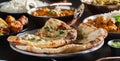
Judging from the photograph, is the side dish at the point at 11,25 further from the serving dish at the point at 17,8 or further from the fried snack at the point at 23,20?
the serving dish at the point at 17,8

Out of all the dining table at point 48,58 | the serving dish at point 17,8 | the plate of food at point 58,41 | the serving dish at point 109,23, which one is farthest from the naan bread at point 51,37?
the serving dish at point 17,8

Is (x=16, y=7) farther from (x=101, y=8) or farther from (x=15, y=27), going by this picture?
(x=101, y=8)

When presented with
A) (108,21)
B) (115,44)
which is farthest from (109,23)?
(115,44)

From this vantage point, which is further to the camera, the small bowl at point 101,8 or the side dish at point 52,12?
the small bowl at point 101,8

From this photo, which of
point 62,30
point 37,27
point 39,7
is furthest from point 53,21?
point 39,7

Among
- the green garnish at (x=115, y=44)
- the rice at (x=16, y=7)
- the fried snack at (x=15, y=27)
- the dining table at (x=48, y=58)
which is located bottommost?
the dining table at (x=48, y=58)

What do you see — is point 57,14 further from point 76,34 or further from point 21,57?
point 21,57

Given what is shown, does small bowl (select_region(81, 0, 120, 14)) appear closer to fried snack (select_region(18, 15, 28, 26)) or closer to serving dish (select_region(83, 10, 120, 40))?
serving dish (select_region(83, 10, 120, 40))

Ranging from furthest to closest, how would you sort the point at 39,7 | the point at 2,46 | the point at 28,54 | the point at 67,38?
1. the point at 39,7
2. the point at 2,46
3. the point at 67,38
4. the point at 28,54
